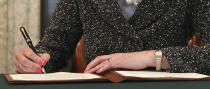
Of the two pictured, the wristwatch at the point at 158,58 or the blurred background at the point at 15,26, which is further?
the blurred background at the point at 15,26

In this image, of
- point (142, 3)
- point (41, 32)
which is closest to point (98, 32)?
point (142, 3)

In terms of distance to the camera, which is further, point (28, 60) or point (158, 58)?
point (28, 60)

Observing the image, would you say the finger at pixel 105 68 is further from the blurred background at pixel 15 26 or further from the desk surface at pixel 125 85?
the blurred background at pixel 15 26

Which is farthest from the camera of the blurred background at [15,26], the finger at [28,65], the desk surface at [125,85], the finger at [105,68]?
the blurred background at [15,26]

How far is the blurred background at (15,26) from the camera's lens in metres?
2.83

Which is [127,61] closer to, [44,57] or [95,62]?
[95,62]

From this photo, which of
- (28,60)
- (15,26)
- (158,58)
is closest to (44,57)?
(28,60)

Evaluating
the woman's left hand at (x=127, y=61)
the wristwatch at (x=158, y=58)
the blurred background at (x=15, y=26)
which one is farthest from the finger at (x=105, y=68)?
the blurred background at (x=15, y=26)

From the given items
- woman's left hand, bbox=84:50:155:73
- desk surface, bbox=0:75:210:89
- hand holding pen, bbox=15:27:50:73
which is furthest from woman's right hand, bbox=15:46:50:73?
desk surface, bbox=0:75:210:89

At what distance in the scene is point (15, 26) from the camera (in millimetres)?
2848

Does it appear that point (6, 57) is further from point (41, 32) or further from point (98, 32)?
point (98, 32)

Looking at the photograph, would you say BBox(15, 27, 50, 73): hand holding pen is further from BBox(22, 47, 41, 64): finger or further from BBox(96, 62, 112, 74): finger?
BBox(96, 62, 112, 74): finger

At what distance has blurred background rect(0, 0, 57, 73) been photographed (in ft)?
9.29

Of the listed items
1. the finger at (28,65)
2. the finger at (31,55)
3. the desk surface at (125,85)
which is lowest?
the desk surface at (125,85)
